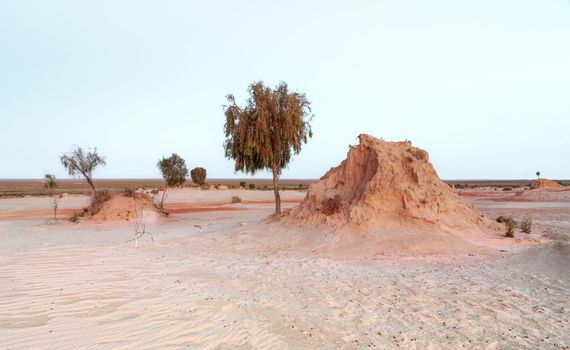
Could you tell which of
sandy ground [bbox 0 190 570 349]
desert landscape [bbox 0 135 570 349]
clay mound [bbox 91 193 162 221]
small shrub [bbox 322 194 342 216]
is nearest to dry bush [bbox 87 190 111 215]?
clay mound [bbox 91 193 162 221]

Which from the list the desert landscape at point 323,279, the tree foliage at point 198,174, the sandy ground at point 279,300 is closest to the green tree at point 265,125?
→ the desert landscape at point 323,279

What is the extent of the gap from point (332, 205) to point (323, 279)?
19.5 ft

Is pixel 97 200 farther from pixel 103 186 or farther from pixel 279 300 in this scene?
pixel 103 186

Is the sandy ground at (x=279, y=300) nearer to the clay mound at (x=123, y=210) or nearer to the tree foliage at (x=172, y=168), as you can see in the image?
the clay mound at (x=123, y=210)

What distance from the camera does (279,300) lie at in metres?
7.13

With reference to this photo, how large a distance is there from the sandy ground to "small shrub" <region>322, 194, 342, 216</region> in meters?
2.96

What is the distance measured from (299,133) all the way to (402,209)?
25.7 feet

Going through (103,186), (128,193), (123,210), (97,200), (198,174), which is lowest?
(123,210)

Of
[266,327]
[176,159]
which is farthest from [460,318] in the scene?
[176,159]

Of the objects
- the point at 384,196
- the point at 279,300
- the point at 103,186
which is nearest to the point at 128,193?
the point at 384,196

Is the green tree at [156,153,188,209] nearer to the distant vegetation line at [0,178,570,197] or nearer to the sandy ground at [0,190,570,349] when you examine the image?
the distant vegetation line at [0,178,570,197]

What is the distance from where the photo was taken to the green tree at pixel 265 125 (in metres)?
19.2

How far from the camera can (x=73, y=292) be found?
7.26 metres

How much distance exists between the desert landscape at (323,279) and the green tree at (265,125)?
13.7ft
